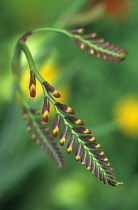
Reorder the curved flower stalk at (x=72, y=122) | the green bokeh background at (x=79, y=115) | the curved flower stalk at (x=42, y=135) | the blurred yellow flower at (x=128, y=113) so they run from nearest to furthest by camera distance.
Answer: the curved flower stalk at (x=72, y=122) → the curved flower stalk at (x=42, y=135) → the green bokeh background at (x=79, y=115) → the blurred yellow flower at (x=128, y=113)

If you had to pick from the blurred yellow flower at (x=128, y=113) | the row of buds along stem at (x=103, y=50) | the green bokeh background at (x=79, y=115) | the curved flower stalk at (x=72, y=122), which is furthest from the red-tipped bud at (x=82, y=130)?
the blurred yellow flower at (x=128, y=113)

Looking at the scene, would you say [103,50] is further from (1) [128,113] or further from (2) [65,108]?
(1) [128,113]

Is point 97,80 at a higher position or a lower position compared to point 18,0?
lower

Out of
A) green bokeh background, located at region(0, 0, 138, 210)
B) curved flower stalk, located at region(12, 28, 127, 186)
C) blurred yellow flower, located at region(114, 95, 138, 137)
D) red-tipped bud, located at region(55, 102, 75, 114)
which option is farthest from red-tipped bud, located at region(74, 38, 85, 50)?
blurred yellow flower, located at region(114, 95, 138, 137)

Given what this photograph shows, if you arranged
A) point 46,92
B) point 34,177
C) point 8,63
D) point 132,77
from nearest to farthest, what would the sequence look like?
1. point 46,92
2. point 34,177
3. point 8,63
4. point 132,77

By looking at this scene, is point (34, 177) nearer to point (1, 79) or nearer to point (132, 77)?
point (1, 79)

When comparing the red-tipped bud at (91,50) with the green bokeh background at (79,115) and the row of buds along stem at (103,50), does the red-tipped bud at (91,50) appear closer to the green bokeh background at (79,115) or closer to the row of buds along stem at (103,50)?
the row of buds along stem at (103,50)

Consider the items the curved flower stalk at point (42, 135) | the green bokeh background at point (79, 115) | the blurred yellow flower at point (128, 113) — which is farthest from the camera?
the blurred yellow flower at point (128, 113)

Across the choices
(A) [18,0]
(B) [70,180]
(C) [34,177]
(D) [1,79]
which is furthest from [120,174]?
(A) [18,0]
